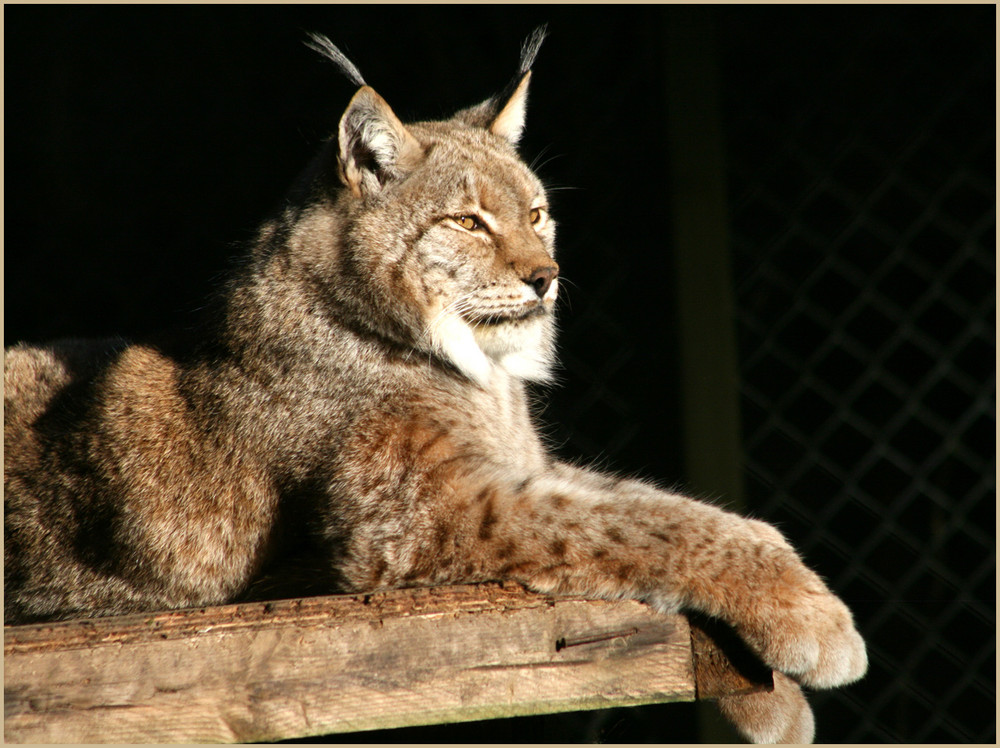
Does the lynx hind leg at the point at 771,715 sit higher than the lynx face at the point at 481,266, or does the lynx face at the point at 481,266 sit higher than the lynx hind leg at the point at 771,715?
the lynx face at the point at 481,266

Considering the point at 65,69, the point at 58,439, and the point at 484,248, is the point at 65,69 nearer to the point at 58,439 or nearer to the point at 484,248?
the point at 58,439

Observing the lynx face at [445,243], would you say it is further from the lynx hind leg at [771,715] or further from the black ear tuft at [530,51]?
the lynx hind leg at [771,715]

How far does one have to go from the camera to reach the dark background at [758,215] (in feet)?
12.2

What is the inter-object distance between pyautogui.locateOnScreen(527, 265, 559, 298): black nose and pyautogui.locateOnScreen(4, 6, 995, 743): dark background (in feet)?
4.91

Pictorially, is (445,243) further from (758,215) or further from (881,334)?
(881,334)

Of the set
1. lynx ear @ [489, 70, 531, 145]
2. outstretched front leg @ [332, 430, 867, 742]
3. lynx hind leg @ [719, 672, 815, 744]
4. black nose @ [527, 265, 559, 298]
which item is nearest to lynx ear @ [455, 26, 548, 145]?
lynx ear @ [489, 70, 531, 145]

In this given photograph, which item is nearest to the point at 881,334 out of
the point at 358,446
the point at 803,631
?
the point at 803,631

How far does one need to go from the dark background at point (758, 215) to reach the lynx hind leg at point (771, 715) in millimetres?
1726

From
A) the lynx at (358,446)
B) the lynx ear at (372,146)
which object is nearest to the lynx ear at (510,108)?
the lynx at (358,446)

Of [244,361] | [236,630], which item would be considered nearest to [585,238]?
[244,361]

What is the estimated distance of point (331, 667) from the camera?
4.93 ft

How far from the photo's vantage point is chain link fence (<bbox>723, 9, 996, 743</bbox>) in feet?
12.3

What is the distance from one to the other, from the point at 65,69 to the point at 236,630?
325 cm

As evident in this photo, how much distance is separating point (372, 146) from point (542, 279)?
1.56 ft
